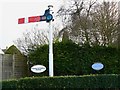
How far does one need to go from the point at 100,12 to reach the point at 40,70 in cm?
574

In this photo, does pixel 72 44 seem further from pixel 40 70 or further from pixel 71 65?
pixel 40 70

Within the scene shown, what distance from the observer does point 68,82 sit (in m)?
11.7

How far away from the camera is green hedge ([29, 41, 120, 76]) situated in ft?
47.4

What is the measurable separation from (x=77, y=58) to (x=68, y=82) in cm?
308

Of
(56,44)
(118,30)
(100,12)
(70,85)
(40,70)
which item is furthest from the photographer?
(100,12)

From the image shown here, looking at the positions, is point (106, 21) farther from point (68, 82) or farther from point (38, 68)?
point (68, 82)

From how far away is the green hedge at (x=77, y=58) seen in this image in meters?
14.5

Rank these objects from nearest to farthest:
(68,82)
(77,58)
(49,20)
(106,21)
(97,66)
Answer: (68,82) < (49,20) < (97,66) < (77,58) < (106,21)

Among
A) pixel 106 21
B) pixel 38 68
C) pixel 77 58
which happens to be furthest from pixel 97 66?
pixel 106 21

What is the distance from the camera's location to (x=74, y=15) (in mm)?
18547

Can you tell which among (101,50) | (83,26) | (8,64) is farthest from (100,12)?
(8,64)

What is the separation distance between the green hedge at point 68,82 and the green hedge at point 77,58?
2.63 metres

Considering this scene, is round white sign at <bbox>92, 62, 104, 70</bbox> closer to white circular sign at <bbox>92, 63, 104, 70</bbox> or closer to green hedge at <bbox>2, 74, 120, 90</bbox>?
white circular sign at <bbox>92, 63, 104, 70</bbox>

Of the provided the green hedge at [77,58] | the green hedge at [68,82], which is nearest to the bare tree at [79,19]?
the green hedge at [77,58]
